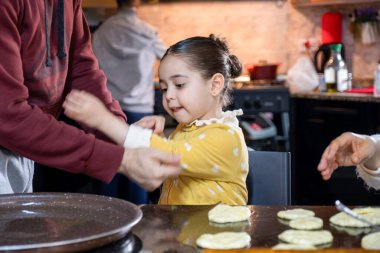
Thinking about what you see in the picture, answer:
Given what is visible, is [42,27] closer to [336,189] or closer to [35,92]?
[35,92]

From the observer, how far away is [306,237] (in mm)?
1415

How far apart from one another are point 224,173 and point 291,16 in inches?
146

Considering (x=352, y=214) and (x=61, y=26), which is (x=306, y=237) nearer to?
(x=352, y=214)

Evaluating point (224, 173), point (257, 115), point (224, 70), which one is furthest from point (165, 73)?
point (257, 115)

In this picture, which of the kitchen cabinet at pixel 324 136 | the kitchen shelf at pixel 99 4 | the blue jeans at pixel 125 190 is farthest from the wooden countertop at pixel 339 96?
the kitchen shelf at pixel 99 4

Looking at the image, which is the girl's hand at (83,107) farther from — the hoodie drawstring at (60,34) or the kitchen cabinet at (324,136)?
the kitchen cabinet at (324,136)

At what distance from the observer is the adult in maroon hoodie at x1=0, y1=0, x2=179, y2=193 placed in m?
1.61

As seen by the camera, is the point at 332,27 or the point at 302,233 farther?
the point at 332,27

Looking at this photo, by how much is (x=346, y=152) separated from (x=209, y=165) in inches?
14.5

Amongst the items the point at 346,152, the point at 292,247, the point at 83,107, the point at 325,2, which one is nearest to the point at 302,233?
the point at 292,247

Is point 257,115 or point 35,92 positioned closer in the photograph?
point 35,92

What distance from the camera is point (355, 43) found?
5.09m

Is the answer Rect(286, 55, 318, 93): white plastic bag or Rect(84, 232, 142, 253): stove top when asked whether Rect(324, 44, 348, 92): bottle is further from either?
Rect(84, 232, 142, 253): stove top

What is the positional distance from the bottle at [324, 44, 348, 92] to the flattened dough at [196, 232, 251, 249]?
3.44 meters
